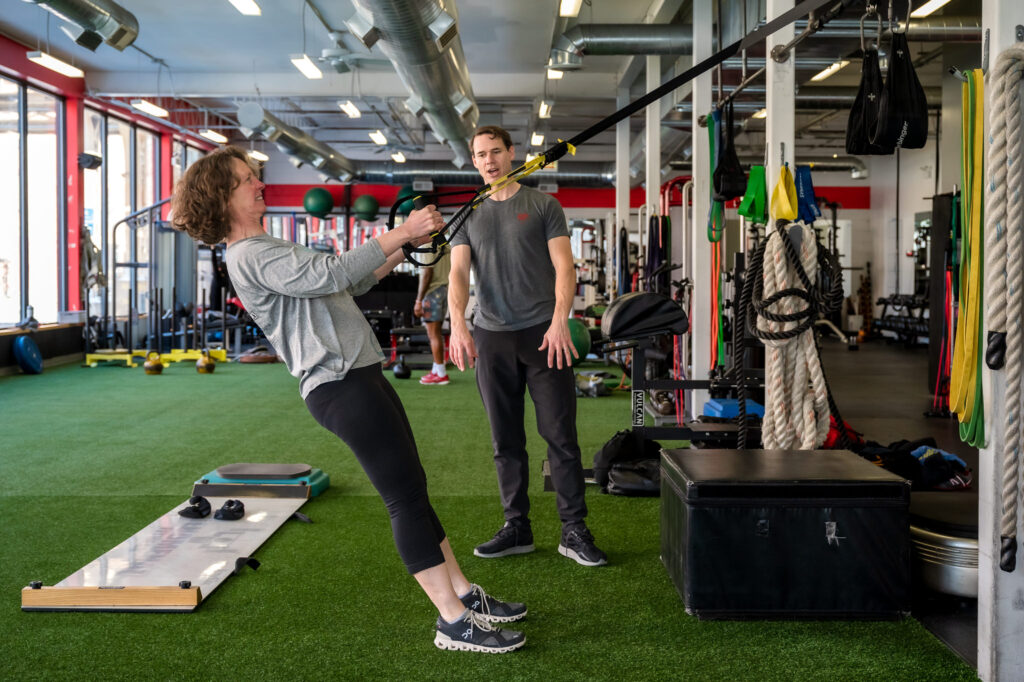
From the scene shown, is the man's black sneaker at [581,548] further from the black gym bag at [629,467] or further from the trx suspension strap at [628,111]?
the trx suspension strap at [628,111]

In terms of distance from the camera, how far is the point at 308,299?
222 cm

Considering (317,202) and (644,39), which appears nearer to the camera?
(644,39)

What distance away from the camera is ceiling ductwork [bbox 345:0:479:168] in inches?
237

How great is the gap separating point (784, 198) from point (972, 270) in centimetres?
137

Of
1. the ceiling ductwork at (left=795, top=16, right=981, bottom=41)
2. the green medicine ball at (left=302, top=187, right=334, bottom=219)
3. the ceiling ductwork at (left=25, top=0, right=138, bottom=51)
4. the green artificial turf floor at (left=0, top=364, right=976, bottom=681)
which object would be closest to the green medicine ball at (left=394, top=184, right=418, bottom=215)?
the green artificial turf floor at (left=0, top=364, right=976, bottom=681)

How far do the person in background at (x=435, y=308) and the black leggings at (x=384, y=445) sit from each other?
18.1 feet

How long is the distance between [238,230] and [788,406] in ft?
7.18

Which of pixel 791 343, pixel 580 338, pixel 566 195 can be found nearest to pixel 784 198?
pixel 791 343

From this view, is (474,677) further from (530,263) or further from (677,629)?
(530,263)

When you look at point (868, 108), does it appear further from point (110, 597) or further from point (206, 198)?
point (110, 597)

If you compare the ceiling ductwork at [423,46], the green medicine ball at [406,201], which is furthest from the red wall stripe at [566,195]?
the ceiling ductwork at [423,46]

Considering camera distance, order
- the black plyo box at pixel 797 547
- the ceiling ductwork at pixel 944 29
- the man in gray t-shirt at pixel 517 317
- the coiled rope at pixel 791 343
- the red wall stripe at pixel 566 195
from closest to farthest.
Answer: the black plyo box at pixel 797 547 < the man in gray t-shirt at pixel 517 317 < the coiled rope at pixel 791 343 < the ceiling ductwork at pixel 944 29 < the red wall stripe at pixel 566 195

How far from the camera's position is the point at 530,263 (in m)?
3.16

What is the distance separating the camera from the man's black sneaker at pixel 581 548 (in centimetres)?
312
